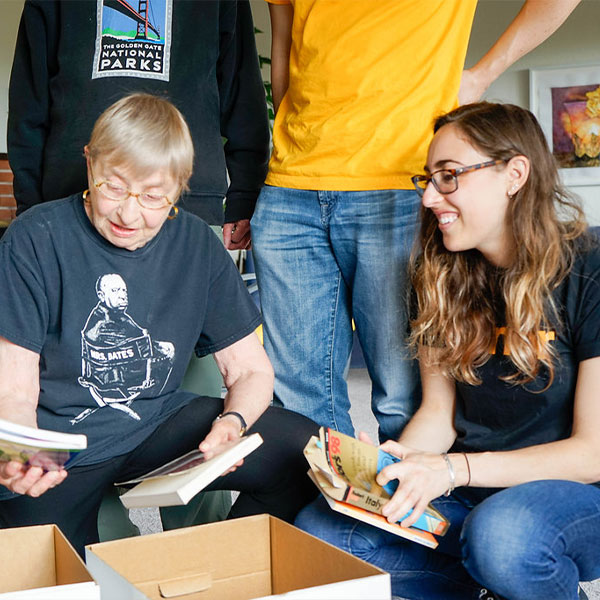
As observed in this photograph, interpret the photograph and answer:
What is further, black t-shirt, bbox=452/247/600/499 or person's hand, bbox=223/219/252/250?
person's hand, bbox=223/219/252/250

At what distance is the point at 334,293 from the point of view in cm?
174

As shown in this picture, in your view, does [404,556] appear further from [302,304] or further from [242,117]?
[242,117]

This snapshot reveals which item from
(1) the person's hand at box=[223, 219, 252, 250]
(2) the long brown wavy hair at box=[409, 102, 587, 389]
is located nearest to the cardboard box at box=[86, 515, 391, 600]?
(2) the long brown wavy hair at box=[409, 102, 587, 389]

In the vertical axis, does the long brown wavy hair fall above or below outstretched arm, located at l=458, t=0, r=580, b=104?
below

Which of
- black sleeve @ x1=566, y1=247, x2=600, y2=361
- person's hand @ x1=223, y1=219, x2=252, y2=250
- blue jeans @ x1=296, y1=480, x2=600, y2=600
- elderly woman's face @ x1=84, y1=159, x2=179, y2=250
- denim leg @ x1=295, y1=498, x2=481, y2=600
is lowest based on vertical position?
denim leg @ x1=295, y1=498, x2=481, y2=600

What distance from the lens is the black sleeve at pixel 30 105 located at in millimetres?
1750

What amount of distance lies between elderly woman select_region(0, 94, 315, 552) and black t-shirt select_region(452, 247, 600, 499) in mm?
329

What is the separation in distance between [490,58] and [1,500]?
1297mm

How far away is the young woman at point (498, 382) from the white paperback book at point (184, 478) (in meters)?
0.25

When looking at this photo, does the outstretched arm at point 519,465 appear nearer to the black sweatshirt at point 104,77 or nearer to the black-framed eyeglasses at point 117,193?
the black-framed eyeglasses at point 117,193

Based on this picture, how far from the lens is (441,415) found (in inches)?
60.8

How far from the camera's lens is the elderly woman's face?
4.56 feet

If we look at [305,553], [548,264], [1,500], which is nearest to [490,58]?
[548,264]

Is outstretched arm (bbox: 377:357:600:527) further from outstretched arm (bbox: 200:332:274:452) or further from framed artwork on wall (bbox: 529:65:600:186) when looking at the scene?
framed artwork on wall (bbox: 529:65:600:186)
